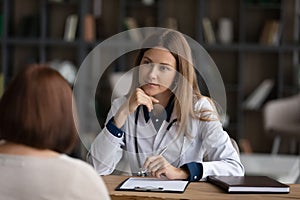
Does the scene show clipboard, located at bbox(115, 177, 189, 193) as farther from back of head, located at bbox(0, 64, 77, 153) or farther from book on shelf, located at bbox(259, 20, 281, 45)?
book on shelf, located at bbox(259, 20, 281, 45)

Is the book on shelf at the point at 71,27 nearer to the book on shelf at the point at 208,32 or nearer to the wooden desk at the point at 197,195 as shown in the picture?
the book on shelf at the point at 208,32

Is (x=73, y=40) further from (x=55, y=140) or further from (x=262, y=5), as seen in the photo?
(x=55, y=140)

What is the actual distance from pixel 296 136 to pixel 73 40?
7.86 ft

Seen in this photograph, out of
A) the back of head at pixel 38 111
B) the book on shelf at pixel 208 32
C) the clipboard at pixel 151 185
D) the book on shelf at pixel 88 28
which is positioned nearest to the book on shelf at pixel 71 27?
Result: the book on shelf at pixel 88 28

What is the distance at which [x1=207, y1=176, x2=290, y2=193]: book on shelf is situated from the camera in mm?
1895

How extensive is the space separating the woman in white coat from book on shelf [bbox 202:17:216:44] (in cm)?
496

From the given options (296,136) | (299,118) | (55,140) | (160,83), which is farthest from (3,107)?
(299,118)

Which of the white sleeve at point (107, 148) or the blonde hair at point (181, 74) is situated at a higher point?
the blonde hair at point (181, 74)

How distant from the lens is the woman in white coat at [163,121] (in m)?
1.91

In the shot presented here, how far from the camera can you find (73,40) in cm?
704

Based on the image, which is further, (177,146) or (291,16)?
(291,16)

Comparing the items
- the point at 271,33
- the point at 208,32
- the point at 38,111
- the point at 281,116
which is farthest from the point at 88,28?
the point at 38,111

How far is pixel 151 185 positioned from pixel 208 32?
16.6 ft

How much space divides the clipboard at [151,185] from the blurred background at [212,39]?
4747 millimetres
